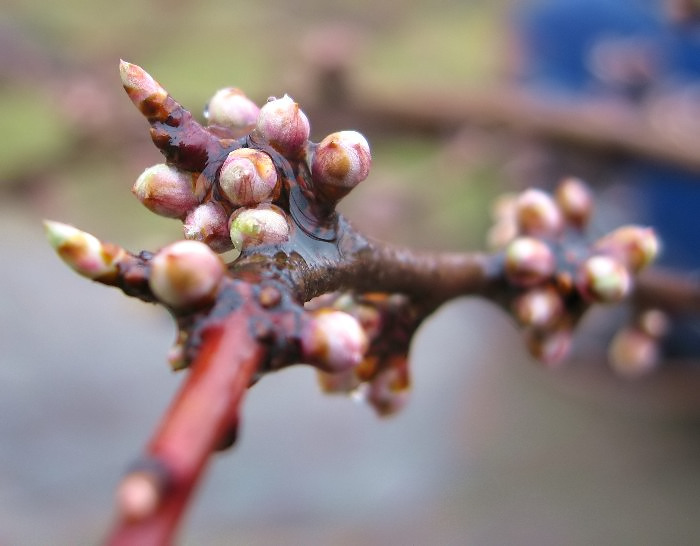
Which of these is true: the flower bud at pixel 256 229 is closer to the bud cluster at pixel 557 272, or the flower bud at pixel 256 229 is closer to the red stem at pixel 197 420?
the red stem at pixel 197 420

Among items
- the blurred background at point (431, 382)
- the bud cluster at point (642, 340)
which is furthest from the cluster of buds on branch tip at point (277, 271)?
the blurred background at point (431, 382)

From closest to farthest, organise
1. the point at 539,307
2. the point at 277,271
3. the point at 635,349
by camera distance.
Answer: the point at 277,271 < the point at 539,307 < the point at 635,349

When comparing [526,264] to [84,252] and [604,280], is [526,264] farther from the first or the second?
[84,252]

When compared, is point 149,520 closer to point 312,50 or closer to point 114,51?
point 312,50

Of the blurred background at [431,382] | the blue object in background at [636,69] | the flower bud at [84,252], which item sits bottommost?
the flower bud at [84,252]

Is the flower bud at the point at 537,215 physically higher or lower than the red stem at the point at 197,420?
higher

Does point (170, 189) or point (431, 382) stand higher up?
point (431, 382)

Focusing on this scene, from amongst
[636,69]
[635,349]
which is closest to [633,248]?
[635,349]

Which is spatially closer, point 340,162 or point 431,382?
point 340,162
